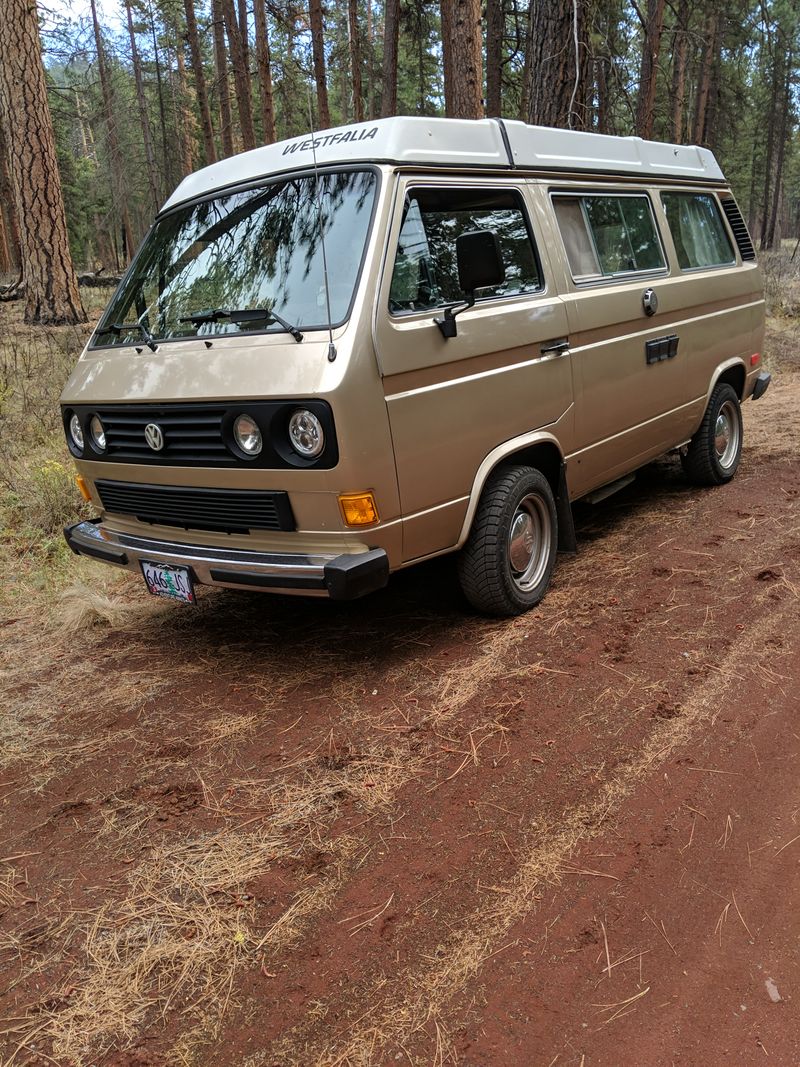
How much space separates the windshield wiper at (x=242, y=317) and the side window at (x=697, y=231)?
3.79 m

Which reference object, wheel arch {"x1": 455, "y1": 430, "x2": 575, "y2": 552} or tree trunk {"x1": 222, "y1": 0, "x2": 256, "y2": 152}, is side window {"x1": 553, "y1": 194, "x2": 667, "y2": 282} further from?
tree trunk {"x1": 222, "y1": 0, "x2": 256, "y2": 152}

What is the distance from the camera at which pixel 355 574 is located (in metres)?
3.54

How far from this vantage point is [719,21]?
25656 millimetres

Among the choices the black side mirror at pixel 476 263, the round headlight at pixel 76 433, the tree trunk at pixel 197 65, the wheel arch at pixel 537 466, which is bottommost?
the wheel arch at pixel 537 466

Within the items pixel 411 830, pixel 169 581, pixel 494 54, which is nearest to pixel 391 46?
pixel 494 54

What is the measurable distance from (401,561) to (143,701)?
1.49m

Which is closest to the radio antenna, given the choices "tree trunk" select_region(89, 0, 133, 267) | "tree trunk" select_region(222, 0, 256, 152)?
"tree trunk" select_region(222, 0, 256, 152)

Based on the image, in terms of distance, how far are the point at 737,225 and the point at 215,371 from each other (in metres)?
5.68

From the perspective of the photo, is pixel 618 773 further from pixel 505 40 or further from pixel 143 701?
pixel 505 40

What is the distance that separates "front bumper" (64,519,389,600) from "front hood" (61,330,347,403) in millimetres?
753

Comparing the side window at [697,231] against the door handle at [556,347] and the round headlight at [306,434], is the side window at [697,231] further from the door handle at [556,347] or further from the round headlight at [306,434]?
the round headlight at [306,434]

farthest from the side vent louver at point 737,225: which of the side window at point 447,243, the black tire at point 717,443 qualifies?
the side window at point 447,243

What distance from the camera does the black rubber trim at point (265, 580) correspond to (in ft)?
11.8

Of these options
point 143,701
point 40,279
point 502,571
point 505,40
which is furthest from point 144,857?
point 505,40
